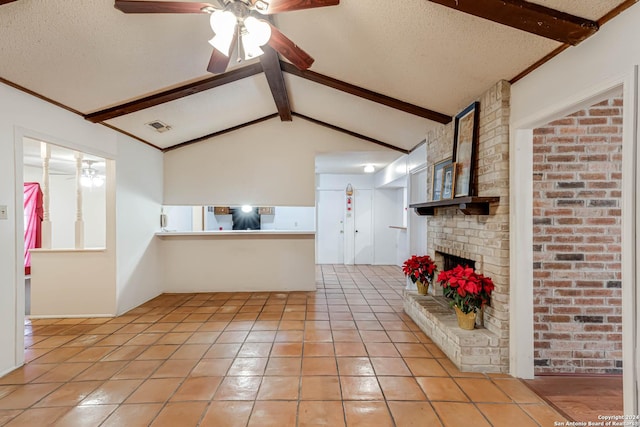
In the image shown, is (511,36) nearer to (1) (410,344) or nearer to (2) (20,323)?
(1) (410,344)

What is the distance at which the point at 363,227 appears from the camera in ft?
24.1

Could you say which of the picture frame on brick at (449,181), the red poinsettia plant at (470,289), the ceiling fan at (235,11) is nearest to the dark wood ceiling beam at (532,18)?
the ceiling fan at (235,11)

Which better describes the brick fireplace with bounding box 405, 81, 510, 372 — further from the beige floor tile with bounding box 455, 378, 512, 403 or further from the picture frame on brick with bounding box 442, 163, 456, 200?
the picture frame on brick with bounding box 442, 163, 456, 200

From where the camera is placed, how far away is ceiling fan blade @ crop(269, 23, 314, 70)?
5.87 feet

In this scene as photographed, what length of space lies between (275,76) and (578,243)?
310 centimetres

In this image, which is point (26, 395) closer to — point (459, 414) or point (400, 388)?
point (400, 388)

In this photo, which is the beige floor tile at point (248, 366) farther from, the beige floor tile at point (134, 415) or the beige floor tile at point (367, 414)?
the beige floor tile at point (367, 414)

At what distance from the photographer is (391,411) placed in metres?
1.88

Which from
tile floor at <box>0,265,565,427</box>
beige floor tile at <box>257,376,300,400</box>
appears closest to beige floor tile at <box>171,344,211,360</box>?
tile floor at <box>0,265,565,427</box>

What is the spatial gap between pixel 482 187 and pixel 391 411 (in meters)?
1.89

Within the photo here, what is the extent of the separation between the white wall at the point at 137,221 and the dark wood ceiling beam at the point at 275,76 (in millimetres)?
2035

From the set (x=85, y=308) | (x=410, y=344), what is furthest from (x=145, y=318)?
(x=410, y=344)

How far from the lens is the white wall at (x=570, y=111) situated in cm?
140

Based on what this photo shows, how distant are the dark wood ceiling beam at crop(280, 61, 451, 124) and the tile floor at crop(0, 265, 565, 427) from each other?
2.32m
